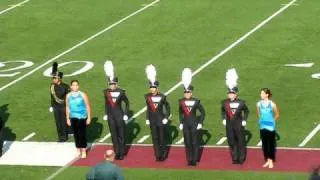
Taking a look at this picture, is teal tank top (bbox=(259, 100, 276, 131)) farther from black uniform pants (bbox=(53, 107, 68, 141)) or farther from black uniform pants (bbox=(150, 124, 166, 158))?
black uniform pants (bbox=(53, 107, 68, 141))

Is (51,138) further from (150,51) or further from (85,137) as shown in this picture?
(150,51)

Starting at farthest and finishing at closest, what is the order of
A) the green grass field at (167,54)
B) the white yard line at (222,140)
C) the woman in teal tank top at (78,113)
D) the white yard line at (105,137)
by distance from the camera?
the green grass field at (167,54)
the white yard line at (105,137)
the white yard line at (222,140)
the woman in teal tank top at (78,113)

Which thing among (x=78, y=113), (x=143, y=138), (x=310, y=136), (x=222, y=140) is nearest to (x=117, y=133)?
(x=78, y=113)

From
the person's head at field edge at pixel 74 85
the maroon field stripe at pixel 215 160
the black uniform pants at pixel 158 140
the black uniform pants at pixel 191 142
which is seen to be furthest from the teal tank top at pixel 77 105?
the black uniform pants at pixel 191 142

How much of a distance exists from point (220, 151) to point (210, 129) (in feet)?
5.62

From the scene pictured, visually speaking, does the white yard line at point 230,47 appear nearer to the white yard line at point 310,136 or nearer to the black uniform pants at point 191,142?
the black uniform pants at point 191,142

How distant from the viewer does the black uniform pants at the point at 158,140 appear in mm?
22172

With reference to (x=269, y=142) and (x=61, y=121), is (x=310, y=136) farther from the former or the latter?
(x=61, y=121)

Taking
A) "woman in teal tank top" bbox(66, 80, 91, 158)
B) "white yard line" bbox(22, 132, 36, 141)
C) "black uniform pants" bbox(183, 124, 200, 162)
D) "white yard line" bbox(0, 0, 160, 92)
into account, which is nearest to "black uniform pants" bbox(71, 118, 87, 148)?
"woman in teal tank top" bbox(66, 80, 91, 158)

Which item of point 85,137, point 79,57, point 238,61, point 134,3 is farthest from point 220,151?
point 134,3

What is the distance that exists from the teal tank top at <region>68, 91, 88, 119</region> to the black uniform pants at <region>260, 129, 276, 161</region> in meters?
3.84

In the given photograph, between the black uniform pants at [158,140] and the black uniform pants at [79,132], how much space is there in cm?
148

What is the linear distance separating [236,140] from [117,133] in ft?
8.45

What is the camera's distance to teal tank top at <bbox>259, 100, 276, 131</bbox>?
69.9 ft
